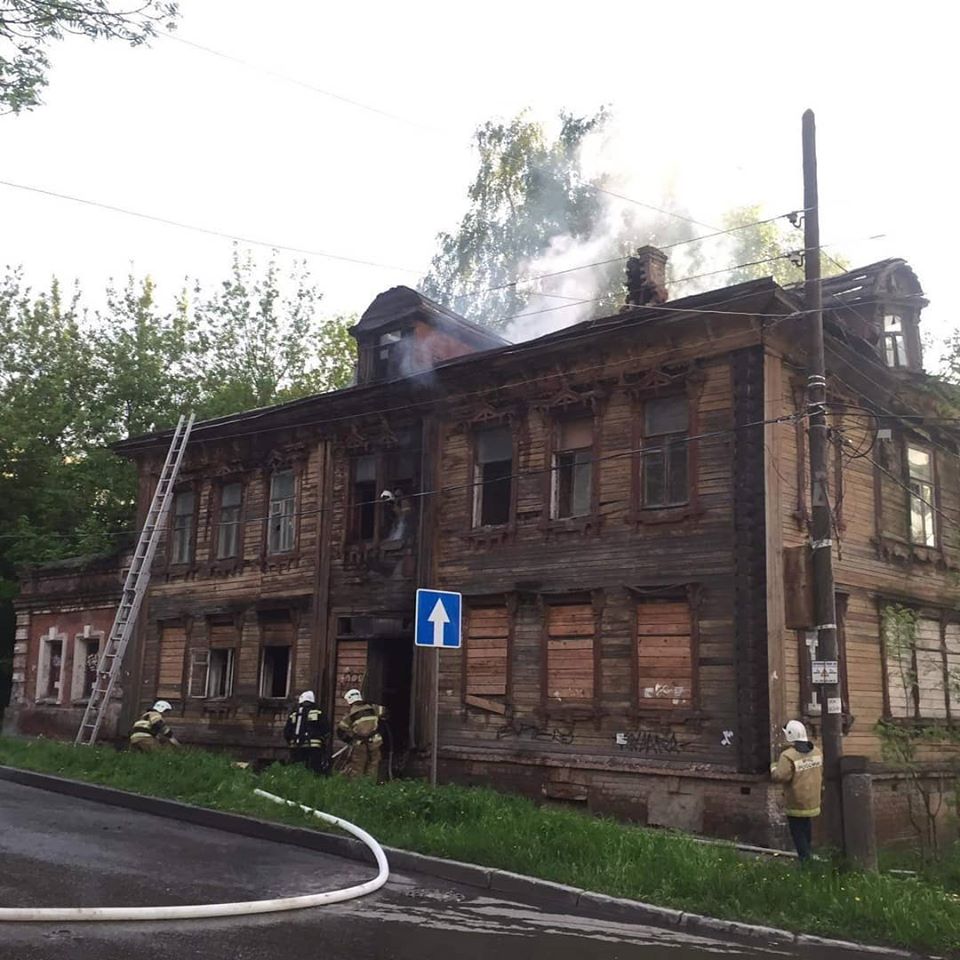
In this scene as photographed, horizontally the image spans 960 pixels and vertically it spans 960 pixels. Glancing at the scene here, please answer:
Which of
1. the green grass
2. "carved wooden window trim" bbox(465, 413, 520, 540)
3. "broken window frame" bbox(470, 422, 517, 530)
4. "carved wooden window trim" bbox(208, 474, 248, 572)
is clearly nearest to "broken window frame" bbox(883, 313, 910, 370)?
"carved wooden window trim" bbox(465, 413, 520, 540)

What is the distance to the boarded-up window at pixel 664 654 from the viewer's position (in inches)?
586

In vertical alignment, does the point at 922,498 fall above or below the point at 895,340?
below

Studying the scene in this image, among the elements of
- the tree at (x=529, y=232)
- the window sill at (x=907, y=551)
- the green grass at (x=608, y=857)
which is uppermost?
the tree at (x=529, y=232)

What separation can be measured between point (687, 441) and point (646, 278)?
3675mm

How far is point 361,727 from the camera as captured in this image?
16375 millimetres

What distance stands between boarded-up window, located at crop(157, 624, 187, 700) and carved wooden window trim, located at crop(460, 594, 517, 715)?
8463mm

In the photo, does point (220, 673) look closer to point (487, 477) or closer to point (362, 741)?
point (362, 741)

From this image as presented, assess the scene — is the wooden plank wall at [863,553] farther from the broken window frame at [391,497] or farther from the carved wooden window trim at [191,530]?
the carved wooden window trim at [191,530]

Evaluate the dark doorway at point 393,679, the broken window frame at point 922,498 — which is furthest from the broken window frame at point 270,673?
the broken window frame at point 922,498

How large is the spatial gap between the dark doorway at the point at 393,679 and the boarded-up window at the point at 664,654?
5.35 m

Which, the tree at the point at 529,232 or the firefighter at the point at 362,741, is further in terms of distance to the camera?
the tree at the point at 529,232

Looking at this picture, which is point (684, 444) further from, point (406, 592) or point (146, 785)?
point (146, 785)

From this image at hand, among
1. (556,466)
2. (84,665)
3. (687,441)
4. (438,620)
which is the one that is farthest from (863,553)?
(84,665)

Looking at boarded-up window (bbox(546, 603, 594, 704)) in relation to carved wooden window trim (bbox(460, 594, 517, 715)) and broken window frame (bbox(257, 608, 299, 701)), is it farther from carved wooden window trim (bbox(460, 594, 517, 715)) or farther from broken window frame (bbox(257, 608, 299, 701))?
broken window frame (bbox(257, 608, 299, 701))
